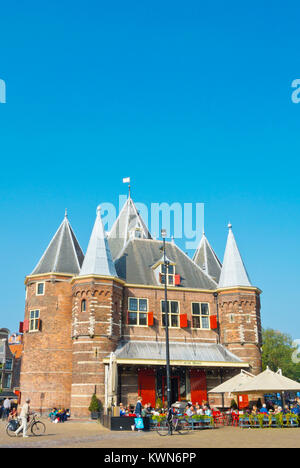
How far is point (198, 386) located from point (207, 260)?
41.8 feet

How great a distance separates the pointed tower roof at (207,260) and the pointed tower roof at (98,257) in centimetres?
1115

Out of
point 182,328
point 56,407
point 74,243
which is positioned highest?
point 74,243

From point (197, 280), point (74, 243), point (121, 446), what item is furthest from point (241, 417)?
point (74, 243)

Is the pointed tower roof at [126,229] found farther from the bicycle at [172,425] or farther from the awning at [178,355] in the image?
the bicycle at [172,425]

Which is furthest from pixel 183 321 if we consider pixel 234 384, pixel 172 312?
pixel 234 384

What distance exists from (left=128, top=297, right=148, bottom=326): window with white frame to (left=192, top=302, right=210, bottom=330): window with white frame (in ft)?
12.7

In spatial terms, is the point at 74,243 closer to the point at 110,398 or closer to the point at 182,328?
the point at 182,328

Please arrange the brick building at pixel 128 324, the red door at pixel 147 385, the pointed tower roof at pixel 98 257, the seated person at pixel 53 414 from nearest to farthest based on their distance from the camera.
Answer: the seated person at pixel 53 414
the brick building at pixel 128 324
the red door at pixel 147 385
the pointed tower roof at pixel 98 257

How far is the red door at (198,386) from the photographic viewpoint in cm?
3081

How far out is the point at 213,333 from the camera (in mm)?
33438

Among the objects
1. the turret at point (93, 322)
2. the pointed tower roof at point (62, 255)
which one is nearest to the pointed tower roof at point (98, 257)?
the turret at point (93, 322)

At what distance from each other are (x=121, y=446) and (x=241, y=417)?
30.3ft

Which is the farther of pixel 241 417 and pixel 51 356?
pixel 51 356

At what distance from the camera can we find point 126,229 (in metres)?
39.0
